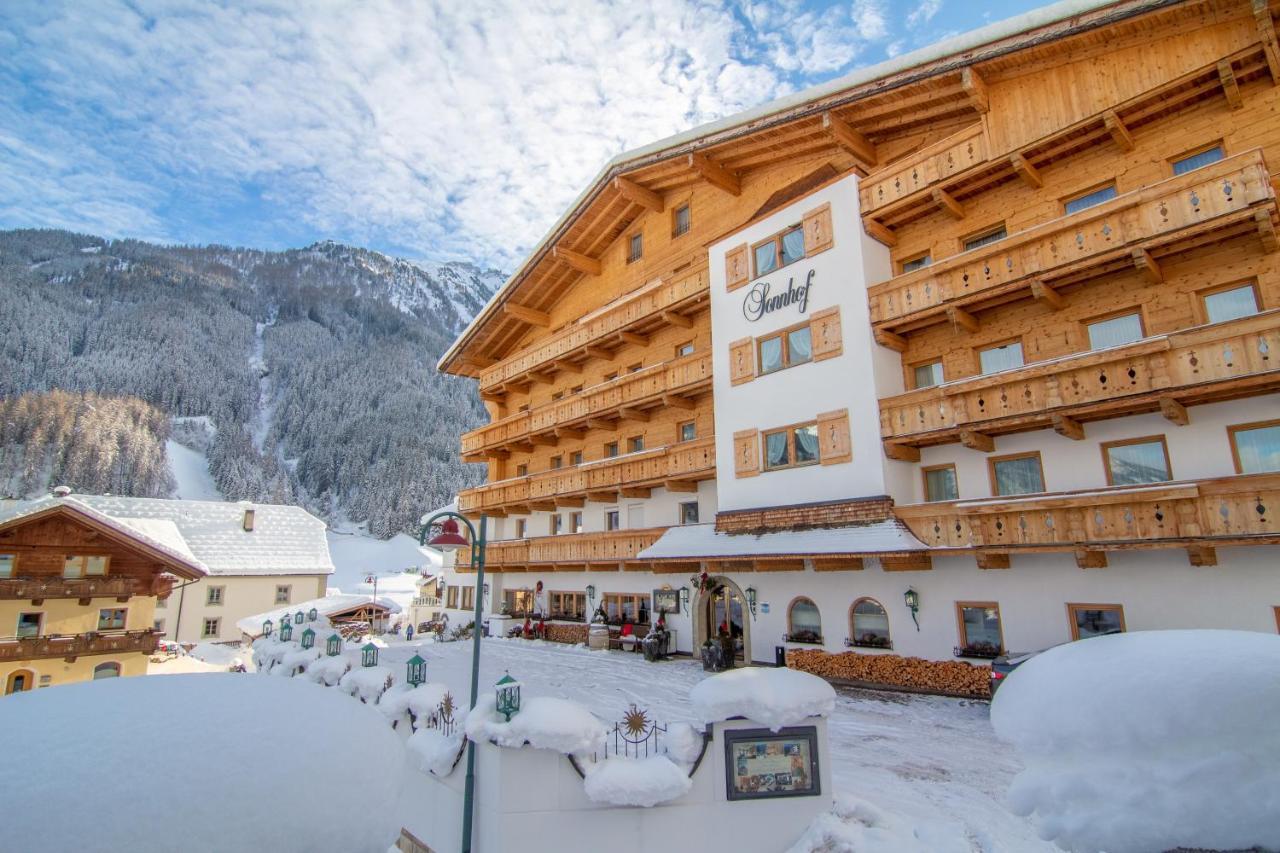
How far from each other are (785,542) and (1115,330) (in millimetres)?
9887

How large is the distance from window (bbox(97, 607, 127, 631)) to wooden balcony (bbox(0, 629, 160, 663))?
1.22m

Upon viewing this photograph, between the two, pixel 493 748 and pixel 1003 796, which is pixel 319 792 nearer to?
pixel 493 748

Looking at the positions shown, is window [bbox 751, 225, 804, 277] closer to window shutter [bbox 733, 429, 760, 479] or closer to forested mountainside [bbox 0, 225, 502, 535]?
window shutter [bbox 733, 429, 760, 479]

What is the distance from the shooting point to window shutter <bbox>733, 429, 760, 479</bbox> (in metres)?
22.0

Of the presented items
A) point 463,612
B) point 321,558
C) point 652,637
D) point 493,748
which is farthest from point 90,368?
point 493,748

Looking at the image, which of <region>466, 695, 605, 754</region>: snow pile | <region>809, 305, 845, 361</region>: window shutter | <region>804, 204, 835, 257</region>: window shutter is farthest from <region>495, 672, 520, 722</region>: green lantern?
<region>804, 204, 835, 257</region>: window shutter

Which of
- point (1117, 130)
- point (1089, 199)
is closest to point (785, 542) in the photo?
point (1089, 199)

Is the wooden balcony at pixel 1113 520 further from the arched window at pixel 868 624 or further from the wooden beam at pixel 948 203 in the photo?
the wooden beam at pixel 948 203

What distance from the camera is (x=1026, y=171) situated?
1761 centimetres

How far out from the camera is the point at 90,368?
138m

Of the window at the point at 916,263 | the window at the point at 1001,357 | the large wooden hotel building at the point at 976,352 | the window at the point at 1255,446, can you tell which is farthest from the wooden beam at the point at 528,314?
the window at the point at 1255,446

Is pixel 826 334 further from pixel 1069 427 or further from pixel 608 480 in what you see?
pixel 608 480

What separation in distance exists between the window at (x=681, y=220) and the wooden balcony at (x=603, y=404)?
6.49 metres

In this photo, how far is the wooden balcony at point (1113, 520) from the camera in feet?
42.8
